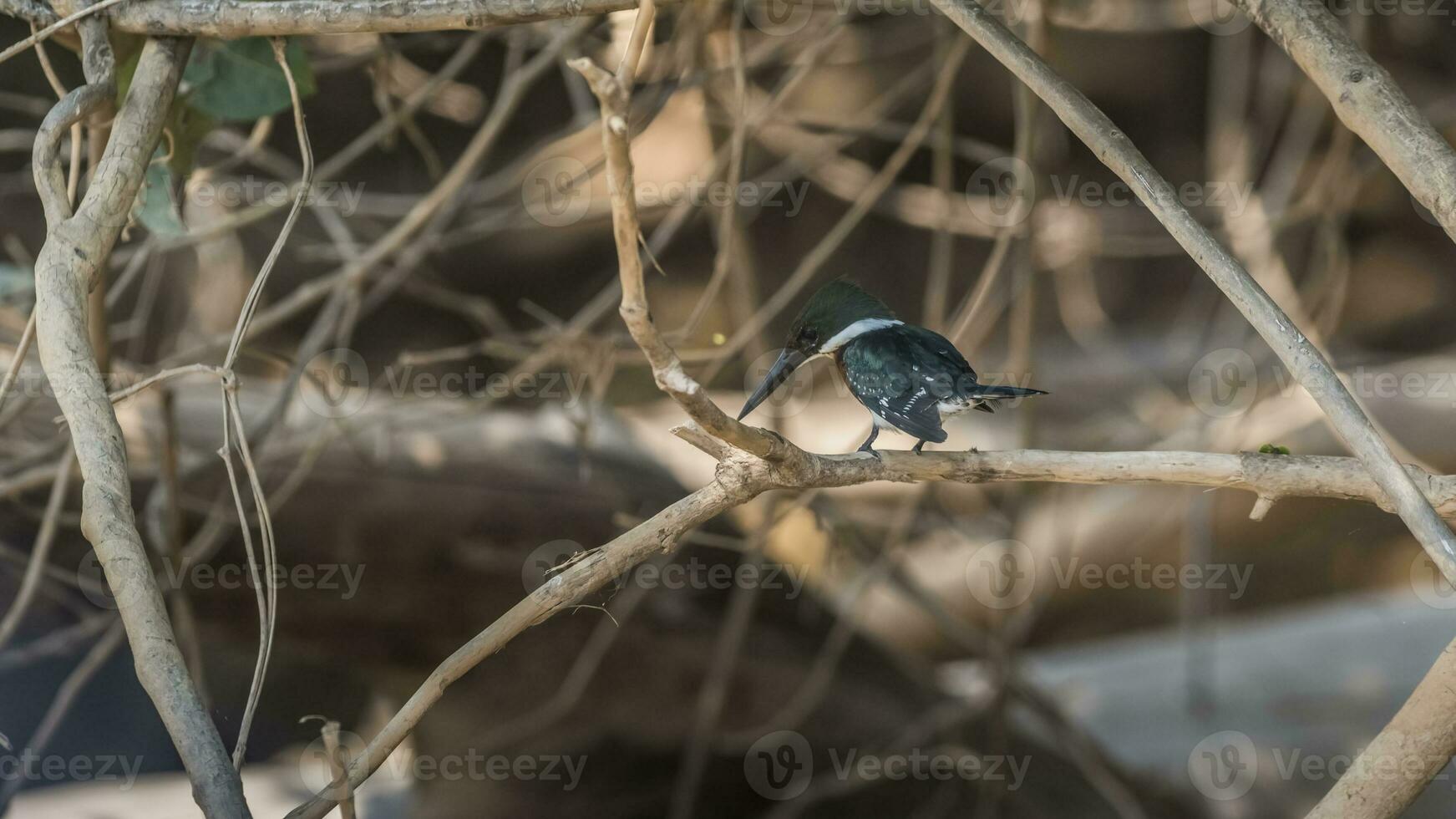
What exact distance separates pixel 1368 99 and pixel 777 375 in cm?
110

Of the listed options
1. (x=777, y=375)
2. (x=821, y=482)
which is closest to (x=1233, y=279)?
(x=821, y=482)

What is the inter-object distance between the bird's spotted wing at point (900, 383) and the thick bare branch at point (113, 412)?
1.24m

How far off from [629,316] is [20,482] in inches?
88.2

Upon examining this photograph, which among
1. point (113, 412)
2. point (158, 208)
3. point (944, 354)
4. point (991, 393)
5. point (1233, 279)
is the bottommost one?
point (113, 412)

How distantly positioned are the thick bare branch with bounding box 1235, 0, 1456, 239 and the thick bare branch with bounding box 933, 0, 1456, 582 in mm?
223

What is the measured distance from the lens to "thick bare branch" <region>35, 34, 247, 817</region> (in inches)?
49.0

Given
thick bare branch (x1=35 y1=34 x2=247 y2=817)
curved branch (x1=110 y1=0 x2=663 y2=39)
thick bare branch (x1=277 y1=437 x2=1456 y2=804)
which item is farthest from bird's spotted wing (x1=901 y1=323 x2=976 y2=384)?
thick bare branch (x1=35 y1=34 x2=247 y2=817)

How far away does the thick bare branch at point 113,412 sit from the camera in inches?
49.0

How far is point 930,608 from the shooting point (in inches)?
129

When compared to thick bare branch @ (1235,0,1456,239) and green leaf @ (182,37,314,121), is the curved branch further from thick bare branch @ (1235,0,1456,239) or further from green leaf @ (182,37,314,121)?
thick bare branch @ (1235,0,1456,239)

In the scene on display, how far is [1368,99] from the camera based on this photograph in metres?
1.36

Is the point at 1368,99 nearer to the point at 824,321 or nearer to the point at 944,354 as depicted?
the point at 944,354

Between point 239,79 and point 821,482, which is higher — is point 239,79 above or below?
above

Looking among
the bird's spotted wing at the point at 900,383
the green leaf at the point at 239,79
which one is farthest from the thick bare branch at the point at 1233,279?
the green leaf at the point at 239,79
